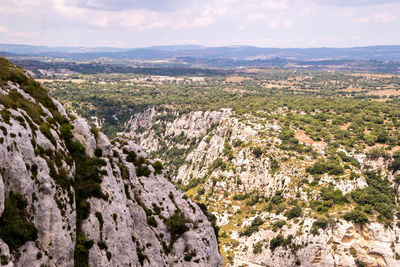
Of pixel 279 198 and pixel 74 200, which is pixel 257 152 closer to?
pixel 279 198

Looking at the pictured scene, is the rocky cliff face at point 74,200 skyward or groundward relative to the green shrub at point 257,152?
skyward

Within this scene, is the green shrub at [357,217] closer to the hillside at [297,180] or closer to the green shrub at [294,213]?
the hillside at [297,180]

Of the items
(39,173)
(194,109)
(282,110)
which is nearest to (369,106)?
(282,110)

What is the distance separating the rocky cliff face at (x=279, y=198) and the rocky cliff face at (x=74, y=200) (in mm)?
33738

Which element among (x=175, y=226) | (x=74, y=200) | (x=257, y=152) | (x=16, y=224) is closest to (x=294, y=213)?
(x=257, y=152)

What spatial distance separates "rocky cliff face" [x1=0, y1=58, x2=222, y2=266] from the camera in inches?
725

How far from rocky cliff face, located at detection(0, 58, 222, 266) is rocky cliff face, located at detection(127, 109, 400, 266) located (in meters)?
33.7

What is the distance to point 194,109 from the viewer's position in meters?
156

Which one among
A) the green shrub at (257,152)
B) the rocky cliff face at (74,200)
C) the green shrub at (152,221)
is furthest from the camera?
the green shrub at (257,152)

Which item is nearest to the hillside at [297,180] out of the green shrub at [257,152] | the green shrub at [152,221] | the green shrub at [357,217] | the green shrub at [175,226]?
the green shrub at [357,217]

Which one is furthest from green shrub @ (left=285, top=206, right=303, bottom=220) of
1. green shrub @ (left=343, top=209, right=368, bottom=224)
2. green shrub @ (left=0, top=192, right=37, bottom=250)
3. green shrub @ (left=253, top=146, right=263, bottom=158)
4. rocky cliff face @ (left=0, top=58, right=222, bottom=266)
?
green shrub @ (left=0, top=192, right=37, bottom=250)

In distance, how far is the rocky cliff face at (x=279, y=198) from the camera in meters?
62.4

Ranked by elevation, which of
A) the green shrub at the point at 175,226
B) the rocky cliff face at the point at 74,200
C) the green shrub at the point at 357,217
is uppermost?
the rocky cliff face at the point at 74,200

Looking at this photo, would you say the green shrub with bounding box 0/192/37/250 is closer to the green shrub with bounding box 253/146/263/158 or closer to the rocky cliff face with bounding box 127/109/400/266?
the rocky cliff face with bounding box 127/109/400/266
